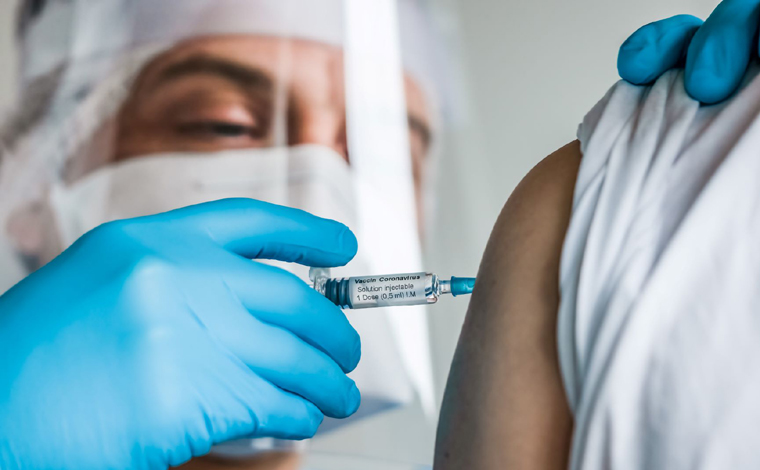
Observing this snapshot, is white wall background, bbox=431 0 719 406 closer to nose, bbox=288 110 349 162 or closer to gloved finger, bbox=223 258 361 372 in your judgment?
nose, bbox=288 110 349 162

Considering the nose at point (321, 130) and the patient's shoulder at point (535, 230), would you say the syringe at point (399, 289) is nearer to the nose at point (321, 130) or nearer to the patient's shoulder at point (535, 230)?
the patient's shoulder at point (535, 230)

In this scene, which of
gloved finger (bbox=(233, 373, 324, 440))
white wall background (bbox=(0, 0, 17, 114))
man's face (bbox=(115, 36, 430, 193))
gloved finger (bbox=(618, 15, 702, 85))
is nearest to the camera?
gloved finger (bbox=(618, 15, 702, 85))

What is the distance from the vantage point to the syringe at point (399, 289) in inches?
30.8

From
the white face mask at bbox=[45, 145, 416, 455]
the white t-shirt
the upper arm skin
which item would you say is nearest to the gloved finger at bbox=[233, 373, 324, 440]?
the upper arm skin

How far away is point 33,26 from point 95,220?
863 millimetres

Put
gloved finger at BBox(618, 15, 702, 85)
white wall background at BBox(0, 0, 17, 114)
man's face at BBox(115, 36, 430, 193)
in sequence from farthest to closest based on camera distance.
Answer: white wall background at BBox(0, 0, 17, 114) < man's face at BBox(115, 36, 430, 193) < gloved finger at BBox(618, 15, 702, 85)

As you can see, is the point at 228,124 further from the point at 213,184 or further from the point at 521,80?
the point at 521,80

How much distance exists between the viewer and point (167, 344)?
73 centimetres

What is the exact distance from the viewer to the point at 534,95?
6.42ft

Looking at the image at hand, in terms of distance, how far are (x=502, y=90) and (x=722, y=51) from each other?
1505mm

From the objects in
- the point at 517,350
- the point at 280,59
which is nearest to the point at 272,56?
the point at 280,59

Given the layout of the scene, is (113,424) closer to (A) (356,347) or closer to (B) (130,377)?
(B) (130,377)

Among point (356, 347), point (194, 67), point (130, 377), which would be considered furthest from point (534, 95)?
point (130, 377)

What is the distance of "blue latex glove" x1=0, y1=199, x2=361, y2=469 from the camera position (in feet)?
2.32
